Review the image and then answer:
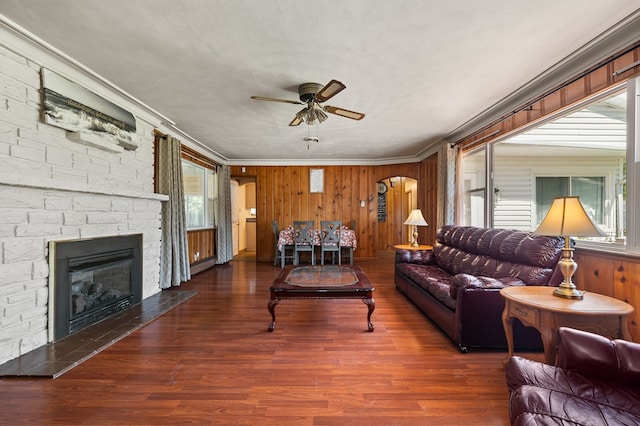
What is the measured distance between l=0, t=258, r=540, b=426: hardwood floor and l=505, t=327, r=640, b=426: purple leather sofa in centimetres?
54

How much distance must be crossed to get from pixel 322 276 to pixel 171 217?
2547mm

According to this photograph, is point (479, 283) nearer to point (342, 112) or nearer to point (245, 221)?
point (342, 112)

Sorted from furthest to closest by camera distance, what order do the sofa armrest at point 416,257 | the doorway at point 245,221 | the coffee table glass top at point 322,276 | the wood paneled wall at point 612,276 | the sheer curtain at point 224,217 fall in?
the doorway at point 245,221, the sheer curtain at point 224,217, the sofa armrest at point 416,257, the coffee table glass top at point 322,276, the wood paneled wall at point 612,276

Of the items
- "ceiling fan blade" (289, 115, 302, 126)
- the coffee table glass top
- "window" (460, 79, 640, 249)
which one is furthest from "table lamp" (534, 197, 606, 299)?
"ceiling fan blade" (289, 115, 302, 126)

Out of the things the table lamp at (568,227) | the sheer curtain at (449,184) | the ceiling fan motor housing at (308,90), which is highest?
the ceiling fan motor housing at (308,90)

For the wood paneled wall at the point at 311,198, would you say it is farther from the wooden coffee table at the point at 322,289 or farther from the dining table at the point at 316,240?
the wooden coffee table at the point at 322,289

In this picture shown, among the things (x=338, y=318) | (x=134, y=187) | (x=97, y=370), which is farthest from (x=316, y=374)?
(x=134, y=187)

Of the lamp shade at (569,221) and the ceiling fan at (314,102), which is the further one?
the ceiling fan at (314,102)

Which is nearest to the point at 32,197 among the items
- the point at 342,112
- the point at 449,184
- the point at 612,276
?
the point at 342,112

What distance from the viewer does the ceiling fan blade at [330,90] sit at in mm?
2301

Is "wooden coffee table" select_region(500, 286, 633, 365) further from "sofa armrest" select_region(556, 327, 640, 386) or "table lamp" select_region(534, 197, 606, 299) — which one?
"sofa armrest" select_region(556, 327, 640, 386)

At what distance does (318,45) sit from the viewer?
2193 mm

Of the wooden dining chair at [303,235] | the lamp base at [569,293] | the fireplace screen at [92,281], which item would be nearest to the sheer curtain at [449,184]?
the wooden dining chair at [303,235]

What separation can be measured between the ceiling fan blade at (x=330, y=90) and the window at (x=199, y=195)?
349 centimetres
